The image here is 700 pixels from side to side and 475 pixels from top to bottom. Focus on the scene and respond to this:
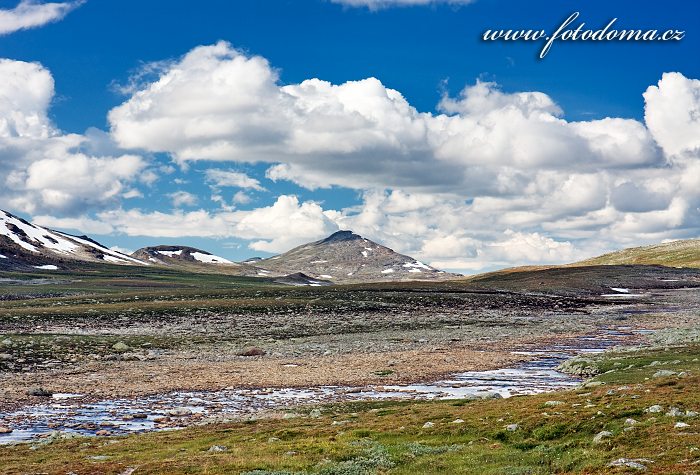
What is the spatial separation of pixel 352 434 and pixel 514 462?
8.07 metres

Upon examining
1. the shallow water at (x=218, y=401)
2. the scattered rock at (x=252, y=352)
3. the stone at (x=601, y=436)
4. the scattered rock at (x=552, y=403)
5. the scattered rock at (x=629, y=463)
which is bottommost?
the shallow water at (x=218, y=401)

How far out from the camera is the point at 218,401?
3956cm

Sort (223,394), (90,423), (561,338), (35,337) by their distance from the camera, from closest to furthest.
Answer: (90,423), (223,394), (35,337), (561,338)

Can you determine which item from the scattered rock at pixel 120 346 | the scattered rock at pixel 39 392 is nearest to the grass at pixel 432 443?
the scattered rock at pixel 39 392

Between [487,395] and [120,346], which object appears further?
[120,346]

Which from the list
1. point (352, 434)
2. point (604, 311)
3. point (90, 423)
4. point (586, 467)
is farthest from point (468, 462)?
point (604, 311)

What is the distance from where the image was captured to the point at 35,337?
6631 centimetres

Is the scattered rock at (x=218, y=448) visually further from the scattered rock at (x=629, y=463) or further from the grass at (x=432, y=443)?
the scattered rock at (x=629, y=463)

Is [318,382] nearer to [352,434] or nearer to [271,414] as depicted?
[271,414]

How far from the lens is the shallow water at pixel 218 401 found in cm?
3319

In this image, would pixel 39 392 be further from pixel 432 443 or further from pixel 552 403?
pixel 552 403

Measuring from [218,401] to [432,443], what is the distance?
692 inches

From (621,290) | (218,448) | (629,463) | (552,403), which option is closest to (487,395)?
(552,403)

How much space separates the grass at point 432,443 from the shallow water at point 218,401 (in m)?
3.42
